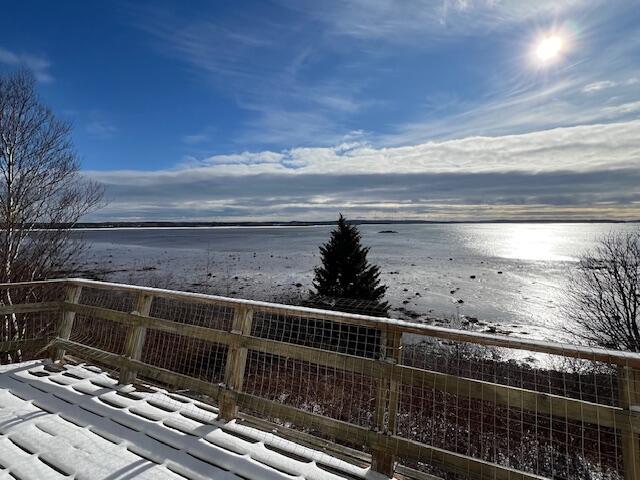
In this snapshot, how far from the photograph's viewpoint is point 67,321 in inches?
203

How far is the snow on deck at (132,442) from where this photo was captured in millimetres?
2770

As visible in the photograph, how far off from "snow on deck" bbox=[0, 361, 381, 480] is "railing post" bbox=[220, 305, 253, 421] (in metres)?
0.13

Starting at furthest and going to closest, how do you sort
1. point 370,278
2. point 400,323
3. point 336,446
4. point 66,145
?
point 370,278
point 66,145
point 336,446
point 400,323

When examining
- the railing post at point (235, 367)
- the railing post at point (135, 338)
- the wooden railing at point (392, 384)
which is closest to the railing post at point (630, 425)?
the wooden railing at point (392, 384)

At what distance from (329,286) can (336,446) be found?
14.7 metres

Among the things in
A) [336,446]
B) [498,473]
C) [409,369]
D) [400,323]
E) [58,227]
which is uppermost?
[58,227]

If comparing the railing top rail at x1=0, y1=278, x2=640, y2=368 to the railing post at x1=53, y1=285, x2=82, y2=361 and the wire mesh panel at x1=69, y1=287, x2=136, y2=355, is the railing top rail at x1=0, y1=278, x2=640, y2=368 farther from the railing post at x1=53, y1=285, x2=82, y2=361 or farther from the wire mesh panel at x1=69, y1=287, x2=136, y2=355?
the railing post at x1=53, y1=285, x2=82, y2=361

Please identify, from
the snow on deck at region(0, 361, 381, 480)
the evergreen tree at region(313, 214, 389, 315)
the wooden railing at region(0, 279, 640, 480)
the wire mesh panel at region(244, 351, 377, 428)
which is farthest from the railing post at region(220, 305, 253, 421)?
the evergreen tree at region(313, 214, 389, 315)

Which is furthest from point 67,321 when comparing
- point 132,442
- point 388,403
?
point 388,403

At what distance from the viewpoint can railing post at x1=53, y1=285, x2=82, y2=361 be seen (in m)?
5.12

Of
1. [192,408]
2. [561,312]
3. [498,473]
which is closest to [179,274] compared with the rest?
[561,312]

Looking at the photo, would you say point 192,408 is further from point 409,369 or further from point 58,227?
point 58,227

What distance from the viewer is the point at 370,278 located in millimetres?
17672

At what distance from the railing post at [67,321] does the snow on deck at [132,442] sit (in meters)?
0.89
